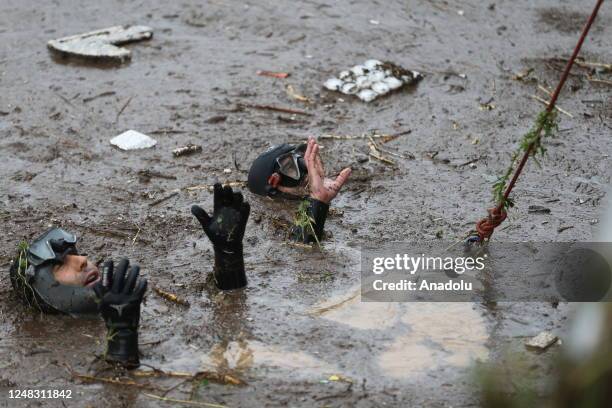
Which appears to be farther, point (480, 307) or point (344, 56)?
point (344, 56)

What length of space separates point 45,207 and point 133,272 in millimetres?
2072

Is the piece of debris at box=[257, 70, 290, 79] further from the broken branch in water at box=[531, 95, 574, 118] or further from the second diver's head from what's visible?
the broken branch in water at box=[531, 95, 574, 118]

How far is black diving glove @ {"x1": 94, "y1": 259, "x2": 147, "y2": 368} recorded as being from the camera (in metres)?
4.50

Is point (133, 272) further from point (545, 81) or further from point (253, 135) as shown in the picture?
point (545, 81)

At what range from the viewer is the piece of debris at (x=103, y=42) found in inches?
337

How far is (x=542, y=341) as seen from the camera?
15.4 ft

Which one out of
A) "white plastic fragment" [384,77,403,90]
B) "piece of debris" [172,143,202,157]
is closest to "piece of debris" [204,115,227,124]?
"piece of debris" [172,143,202,157]

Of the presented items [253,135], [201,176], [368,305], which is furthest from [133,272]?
[253,135]

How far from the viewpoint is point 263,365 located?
4.66 metres

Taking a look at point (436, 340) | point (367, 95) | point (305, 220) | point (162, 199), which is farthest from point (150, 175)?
point (436, 340)

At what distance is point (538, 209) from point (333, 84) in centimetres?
252

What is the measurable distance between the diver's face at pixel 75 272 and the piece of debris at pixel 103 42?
3875 millimetres

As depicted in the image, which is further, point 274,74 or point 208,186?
point 274,74

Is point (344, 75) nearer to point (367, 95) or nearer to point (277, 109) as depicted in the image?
point (367, 95)
